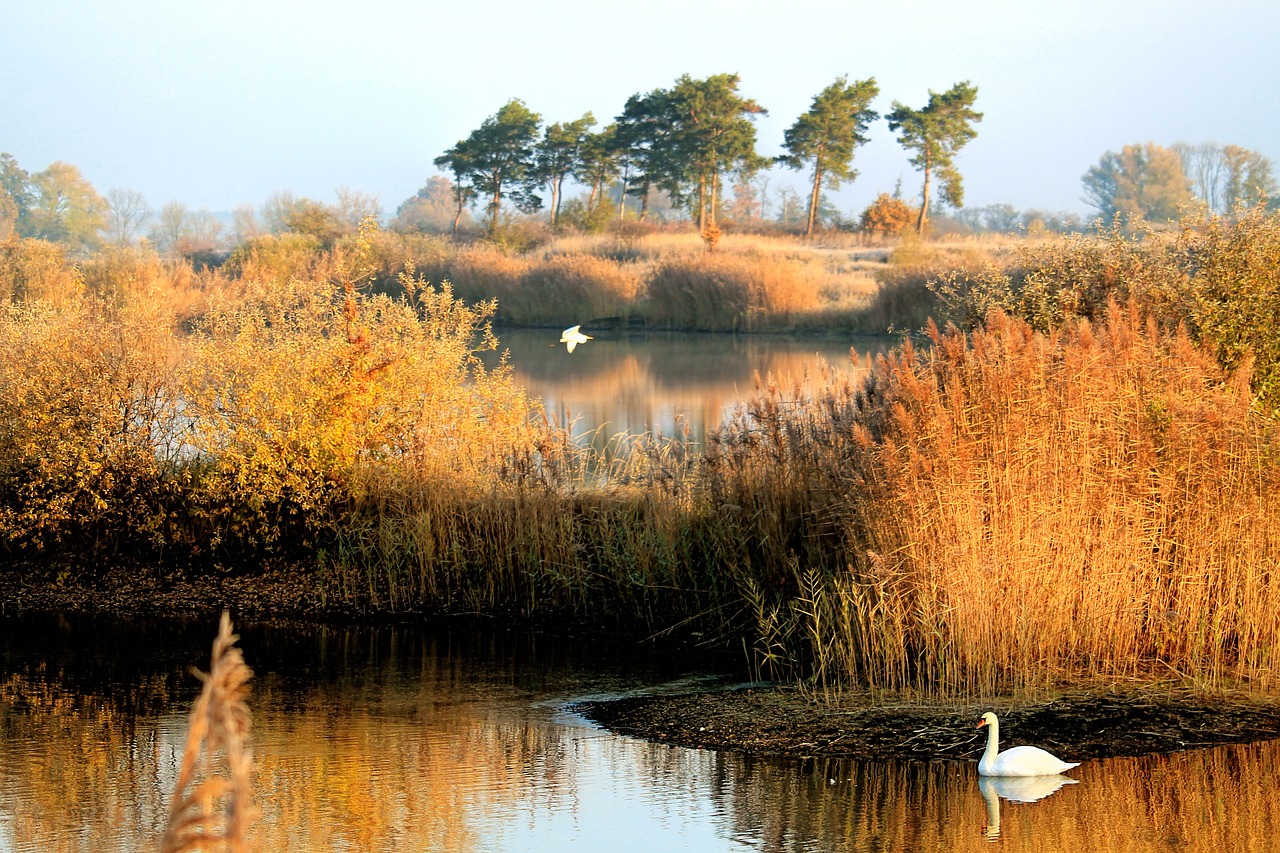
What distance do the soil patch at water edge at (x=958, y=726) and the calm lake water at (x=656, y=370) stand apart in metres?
4.71

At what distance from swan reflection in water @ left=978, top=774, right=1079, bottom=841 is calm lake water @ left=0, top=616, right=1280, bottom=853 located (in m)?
0.01

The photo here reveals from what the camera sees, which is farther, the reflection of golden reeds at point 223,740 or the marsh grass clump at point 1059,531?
the marsh grass clump at point 1059,531

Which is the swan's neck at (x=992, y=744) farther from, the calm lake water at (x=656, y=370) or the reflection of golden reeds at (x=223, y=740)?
the calm lake water at (x=656, y=370)

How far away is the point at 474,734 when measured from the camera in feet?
26.4

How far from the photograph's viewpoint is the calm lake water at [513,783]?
20.8 ft

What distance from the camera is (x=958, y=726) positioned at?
7.57 meters

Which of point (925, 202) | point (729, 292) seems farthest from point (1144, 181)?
point (729, 292)

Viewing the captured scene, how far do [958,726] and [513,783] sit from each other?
2397 millimetres

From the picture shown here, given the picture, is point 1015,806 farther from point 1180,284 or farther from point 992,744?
point 1180,284

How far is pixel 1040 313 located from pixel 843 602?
4030 mm

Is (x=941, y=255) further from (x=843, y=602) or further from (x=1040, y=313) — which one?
(x=843, y=602)

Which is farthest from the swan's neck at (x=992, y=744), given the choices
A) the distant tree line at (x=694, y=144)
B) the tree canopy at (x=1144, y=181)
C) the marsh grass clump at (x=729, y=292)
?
the tree canopy at (x=1144, y=181)

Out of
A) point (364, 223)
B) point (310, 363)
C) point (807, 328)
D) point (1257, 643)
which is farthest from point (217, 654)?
point (807, 328)

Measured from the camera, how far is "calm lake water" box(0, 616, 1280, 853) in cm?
634
